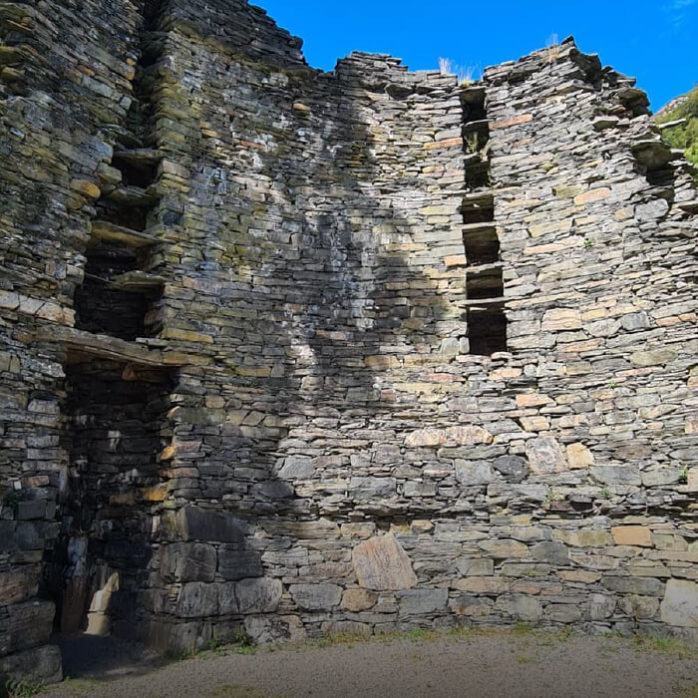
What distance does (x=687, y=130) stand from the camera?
44.3ft

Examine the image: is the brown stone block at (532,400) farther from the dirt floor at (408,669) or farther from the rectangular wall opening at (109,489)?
the rectangular wall opening at (109,489)

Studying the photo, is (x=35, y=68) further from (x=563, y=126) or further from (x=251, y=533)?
(x=563, y=126)

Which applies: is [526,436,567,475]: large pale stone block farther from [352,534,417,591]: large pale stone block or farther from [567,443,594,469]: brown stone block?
[352,534,417,591]: large pale stone block

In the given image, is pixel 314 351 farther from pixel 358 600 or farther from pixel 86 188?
pixel 86 188

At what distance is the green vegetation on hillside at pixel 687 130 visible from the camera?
12.5 meters

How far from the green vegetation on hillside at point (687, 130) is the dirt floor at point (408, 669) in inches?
378

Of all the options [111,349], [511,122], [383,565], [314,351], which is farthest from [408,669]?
[511,122]

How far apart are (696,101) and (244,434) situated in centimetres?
1382

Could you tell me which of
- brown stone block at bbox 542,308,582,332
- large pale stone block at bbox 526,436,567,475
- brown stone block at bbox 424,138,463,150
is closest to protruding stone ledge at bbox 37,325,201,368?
large pale stone block at bbox 526,436,567,475

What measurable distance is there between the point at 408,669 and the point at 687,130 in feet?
43.3

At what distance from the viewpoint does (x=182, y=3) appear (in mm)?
8578

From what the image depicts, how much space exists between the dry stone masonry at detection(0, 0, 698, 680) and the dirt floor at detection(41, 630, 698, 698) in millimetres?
282

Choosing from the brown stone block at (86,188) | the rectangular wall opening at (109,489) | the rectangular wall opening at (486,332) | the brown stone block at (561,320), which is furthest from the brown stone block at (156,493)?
the brown stone block at (561,320)

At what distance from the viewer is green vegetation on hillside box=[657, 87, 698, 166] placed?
41.0 feet
